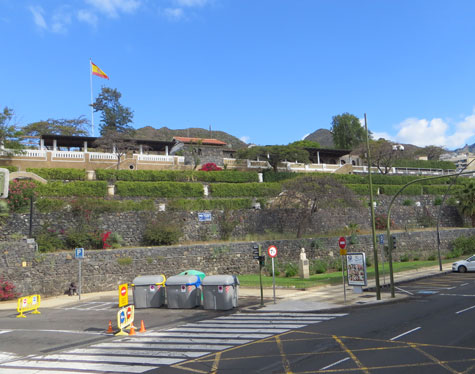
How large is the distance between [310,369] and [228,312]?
9.03 meters

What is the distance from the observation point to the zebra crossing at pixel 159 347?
9574 millimetres

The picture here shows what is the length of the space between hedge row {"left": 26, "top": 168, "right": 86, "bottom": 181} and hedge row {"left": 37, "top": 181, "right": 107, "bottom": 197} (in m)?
3.07

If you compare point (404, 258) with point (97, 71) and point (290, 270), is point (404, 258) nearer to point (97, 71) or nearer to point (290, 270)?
point (290, 270)

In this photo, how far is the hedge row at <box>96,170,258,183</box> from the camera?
114 feet

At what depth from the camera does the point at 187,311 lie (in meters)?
17.7

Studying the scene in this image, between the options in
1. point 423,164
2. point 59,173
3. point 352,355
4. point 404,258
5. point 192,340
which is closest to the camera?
point 352,355

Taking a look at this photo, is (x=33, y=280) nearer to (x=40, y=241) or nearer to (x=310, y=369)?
(x=40, y=241)

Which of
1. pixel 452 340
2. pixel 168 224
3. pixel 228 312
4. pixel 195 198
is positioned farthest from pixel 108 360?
pixel 195 198

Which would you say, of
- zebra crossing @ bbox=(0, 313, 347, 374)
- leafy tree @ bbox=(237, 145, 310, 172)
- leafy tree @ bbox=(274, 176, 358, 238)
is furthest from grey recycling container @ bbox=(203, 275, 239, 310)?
leafy tree @ bbox=(237, 145, 310, 172)

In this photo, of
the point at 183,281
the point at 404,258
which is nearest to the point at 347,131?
the point at 404,258

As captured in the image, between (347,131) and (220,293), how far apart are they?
66.7 meters

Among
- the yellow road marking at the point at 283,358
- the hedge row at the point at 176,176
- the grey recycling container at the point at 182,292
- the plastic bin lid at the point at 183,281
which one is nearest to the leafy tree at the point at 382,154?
the hedge row at the point at 176,176

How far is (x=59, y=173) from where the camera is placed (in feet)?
107

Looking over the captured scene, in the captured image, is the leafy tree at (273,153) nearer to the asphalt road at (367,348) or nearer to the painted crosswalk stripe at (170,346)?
the asphalt road at (367,348)
